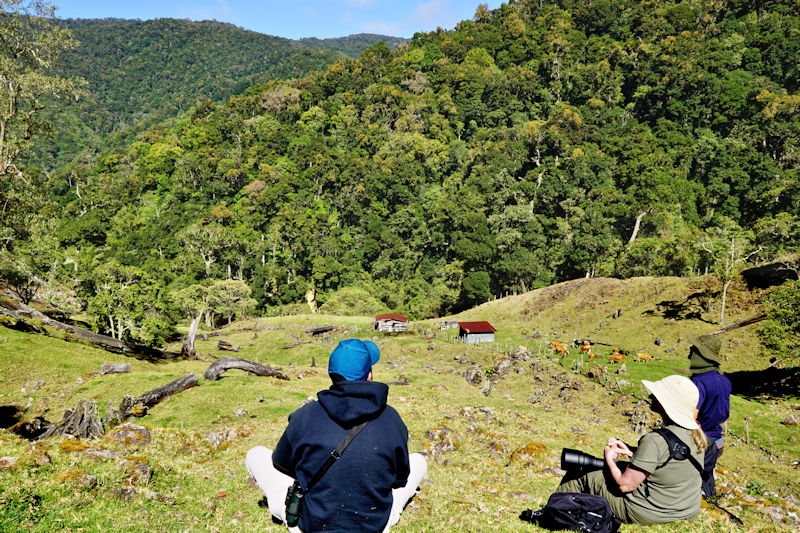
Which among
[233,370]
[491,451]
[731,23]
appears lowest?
[233,370]

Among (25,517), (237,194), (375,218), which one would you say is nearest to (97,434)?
(25,517)

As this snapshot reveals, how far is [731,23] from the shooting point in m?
105

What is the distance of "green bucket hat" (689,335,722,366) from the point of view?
27.0 feet

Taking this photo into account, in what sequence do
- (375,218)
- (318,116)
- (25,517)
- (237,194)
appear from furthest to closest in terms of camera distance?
(318,116) < (237,194) < (375,218) < (25,517)

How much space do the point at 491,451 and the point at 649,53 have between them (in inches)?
5123

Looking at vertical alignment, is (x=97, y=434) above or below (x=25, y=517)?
below

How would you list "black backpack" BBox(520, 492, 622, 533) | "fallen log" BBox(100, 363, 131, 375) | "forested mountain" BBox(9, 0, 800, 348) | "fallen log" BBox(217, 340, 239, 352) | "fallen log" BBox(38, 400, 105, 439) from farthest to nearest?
"forested mountain" BBox(9, 0, 800, 348) → "fallen log" BBox(217, 340, 239, 352) → "fallen log" BBox(100, 363, 131, 375) → "fallen log" BBox(38, 400, 105, 439) → "black backpack" BBox(520, 492, 622, 533)

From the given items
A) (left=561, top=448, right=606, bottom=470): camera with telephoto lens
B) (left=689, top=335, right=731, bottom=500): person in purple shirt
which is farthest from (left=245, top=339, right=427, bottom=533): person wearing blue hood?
(left=689, top=335, right=731, bottom=500): person in purple shirt

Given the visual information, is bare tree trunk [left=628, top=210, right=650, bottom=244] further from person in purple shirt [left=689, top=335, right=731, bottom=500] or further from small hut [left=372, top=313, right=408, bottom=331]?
person in purple shirt [left=689, top=335, right=731, bottom=500]

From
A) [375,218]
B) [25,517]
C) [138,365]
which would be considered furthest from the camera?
[375,218]

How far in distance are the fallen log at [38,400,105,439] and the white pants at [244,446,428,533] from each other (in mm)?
9770

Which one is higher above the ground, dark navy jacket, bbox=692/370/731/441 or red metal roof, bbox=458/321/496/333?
dark navy jacket, bbox=692/370/731/441

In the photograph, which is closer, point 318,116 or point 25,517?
point 25,517

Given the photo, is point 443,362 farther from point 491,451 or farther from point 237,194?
point 237,194
